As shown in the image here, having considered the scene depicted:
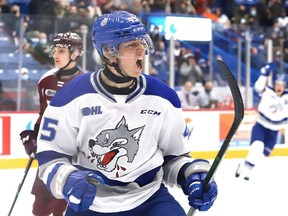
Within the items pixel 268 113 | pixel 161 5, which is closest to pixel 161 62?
pixel 268 113

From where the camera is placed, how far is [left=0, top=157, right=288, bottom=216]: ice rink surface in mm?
4266

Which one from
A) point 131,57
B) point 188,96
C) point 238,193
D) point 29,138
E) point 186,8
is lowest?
point 238,193

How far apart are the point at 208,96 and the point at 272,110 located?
1029 mm

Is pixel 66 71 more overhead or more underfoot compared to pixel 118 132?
more underfoot

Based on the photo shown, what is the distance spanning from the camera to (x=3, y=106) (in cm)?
611

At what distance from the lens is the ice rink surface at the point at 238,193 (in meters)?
4.27

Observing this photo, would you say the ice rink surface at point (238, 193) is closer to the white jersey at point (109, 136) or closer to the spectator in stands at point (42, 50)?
the spectator in stands at point (42, 50)

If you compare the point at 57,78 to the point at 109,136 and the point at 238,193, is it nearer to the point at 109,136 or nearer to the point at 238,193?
the point at 109,136

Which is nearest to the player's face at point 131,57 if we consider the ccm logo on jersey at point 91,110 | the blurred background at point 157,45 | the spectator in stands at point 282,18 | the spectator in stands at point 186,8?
the ccm logo on jersey at point 91,110

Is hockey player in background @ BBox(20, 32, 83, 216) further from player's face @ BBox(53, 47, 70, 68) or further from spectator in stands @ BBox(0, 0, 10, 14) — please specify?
spectator in stands @ BBox(0, 0, 10, 14)

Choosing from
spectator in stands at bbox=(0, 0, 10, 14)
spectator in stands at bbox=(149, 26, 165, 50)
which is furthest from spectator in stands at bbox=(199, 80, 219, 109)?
spectator in stands at bbox=(0, 0, 10, 14)

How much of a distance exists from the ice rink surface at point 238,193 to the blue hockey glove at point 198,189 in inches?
89.7

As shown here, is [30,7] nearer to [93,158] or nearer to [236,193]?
[236,193]

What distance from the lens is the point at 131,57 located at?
1.88 metres
